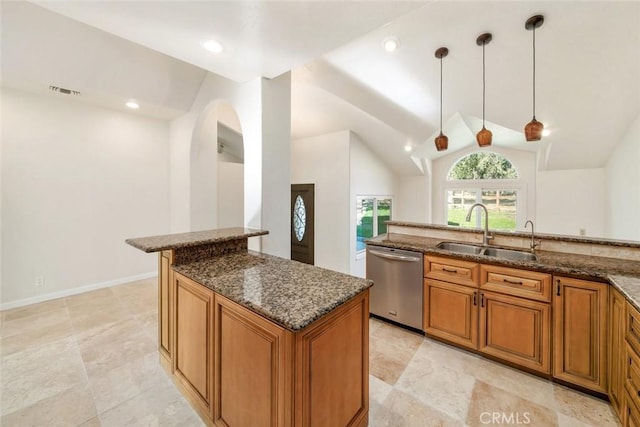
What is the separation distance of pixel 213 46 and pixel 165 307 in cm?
201

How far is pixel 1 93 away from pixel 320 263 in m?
4.87

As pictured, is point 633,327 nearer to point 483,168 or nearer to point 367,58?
point 367,58

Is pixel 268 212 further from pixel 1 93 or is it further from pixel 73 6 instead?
pixel 1 93

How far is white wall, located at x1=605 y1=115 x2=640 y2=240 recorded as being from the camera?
9.98 ft

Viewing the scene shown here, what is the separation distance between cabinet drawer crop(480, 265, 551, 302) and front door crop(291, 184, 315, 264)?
3296 millimetres

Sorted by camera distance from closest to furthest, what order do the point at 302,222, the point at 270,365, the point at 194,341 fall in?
1. the point at 270,365
2. the point at 194,341
3. the point at 302,222

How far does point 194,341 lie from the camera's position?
1.63m

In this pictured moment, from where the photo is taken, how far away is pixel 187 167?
12.7 ft

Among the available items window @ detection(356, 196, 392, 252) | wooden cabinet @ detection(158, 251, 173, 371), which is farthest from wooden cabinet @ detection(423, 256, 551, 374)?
window @ detection(356, 196, 392, 252)

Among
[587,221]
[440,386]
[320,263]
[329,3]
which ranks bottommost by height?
[440,386]

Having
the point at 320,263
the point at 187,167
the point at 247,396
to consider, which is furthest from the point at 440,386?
the point at 187,167

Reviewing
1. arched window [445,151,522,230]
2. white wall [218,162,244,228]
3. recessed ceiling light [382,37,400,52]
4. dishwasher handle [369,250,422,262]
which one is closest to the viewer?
recessed ceiling light [382,37,400,52]

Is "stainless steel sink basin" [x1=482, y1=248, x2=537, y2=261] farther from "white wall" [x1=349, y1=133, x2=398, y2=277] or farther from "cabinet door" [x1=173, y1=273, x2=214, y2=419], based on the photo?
"cabinet door" [x1=173, y1=273, x2=214, y2=419]

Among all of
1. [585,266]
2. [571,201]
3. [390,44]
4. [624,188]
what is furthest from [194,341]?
[571,201]
